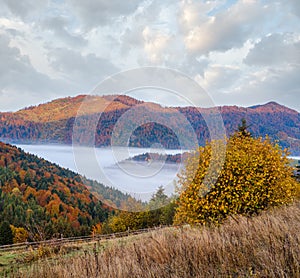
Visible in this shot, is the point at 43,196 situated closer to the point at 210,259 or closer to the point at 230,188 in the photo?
the point at 230,188

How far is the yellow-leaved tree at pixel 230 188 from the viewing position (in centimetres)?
1074

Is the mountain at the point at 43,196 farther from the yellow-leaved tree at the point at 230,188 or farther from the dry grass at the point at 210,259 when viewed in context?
the dry grass at the point at 210,259

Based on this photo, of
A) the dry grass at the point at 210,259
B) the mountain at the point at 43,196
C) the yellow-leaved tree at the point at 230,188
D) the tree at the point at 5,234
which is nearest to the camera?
the dry grass at the point at 210,259

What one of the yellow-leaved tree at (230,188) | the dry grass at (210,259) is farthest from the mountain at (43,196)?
the dry grass at (210,259)

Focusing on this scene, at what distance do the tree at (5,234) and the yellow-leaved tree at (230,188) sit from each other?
45359 mm

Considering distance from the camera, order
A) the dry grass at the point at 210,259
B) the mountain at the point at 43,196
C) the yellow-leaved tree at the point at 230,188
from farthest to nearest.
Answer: the mountain at the point at 43,196, the yellow-leaved tree at the point at 230,188, the dry grass at the point at 210,259

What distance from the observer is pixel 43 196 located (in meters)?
88.9

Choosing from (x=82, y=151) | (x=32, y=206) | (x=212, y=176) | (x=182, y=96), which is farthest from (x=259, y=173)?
(x=32, y=206)

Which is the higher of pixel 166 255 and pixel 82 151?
pixel 82 151

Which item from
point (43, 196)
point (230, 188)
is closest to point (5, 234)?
point (43, 196)

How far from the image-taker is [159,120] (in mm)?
7258

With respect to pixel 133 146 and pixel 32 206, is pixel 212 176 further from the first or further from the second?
pixel 32 206

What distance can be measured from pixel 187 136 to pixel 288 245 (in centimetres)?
401

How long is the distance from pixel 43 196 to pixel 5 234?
134 feet
